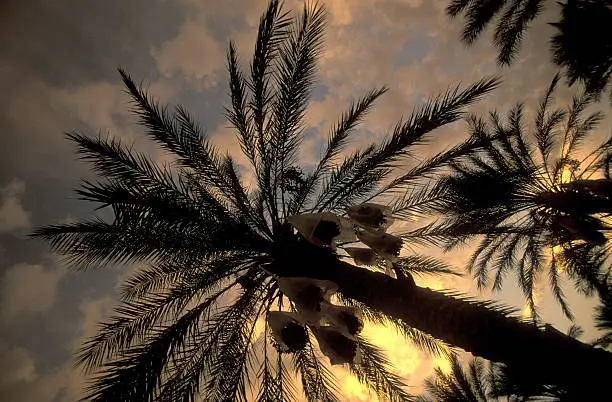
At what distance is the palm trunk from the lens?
2531 millimetres

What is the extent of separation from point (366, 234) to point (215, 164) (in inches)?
105

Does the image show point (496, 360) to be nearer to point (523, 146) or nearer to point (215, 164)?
point (215, 164)

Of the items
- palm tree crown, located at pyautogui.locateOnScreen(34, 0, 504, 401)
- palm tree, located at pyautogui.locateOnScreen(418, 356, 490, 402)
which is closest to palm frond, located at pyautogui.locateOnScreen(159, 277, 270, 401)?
palm tree crown, located at pyautogui.locateOnScreen(34, 0, 504, 401)

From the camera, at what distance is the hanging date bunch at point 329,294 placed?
154 inches

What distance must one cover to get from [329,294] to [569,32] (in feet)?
20.7

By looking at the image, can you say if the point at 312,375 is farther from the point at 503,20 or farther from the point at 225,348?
the point at 503,20

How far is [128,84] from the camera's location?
5.50 metres

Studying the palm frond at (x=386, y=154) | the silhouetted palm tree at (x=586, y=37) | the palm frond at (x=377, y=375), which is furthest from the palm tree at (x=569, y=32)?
the palm frond at (x=377, y=375)

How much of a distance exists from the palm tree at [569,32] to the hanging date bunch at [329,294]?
17.0ft

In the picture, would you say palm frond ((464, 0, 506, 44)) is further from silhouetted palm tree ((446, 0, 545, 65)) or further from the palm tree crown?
the palm tree crown

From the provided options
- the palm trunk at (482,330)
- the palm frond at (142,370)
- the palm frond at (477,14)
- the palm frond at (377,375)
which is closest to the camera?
the palm trunk at (482,330)

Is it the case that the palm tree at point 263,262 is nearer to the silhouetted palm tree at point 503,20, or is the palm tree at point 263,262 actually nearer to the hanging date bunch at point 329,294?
the hanging date bunch at point 329,294

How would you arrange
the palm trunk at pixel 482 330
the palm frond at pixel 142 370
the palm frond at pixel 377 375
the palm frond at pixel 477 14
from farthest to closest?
the palm frond at pixel 477 14, the palm frond at pixel 377 375, the palm frond at pixel 142 370, the palm trunk at pixel 482 330

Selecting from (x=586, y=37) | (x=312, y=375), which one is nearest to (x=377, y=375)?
(x=312, y=375)
